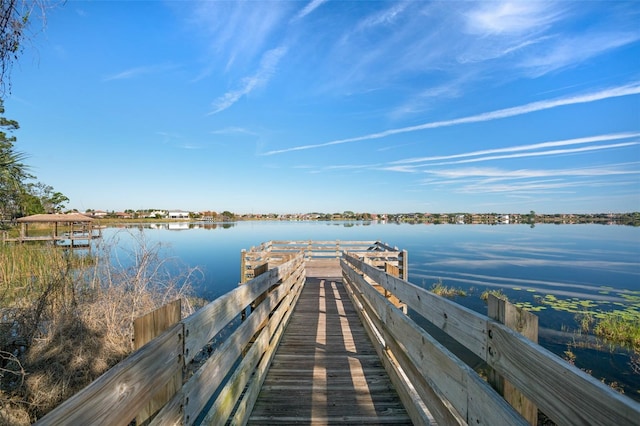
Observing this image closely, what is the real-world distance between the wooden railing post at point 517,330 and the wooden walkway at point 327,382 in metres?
1.72

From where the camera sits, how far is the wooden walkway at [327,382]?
3.08 meters

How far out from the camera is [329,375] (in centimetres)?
400

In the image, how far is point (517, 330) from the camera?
5.21ft

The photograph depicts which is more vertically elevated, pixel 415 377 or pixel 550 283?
pixel 415 377

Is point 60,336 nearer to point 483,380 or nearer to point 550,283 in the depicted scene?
point 483,380

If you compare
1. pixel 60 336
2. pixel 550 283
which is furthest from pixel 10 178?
pixel 550 283

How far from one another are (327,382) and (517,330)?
9.11ft

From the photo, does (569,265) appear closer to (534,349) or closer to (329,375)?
(329,375)

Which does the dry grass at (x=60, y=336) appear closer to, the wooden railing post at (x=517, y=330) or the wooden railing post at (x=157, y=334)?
the wooden railing post at (x=157, y=334)

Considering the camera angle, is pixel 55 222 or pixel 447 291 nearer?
pixel 447 291

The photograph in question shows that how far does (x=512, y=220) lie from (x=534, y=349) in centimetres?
20261

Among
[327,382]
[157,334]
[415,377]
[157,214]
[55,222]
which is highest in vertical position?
[157,214]

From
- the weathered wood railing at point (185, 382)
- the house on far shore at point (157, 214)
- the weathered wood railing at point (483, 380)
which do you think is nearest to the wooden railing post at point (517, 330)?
the weathered wood railing at point (483, 380)

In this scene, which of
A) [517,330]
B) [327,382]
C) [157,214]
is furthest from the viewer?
[157,214]
